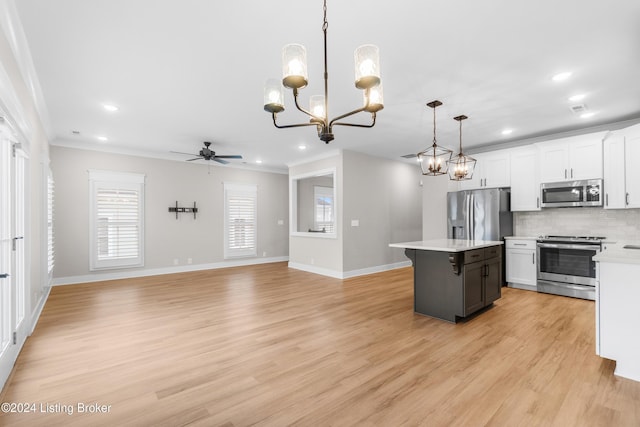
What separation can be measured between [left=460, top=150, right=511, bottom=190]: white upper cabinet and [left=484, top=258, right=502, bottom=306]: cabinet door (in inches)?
80.3

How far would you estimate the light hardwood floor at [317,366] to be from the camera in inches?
75.0

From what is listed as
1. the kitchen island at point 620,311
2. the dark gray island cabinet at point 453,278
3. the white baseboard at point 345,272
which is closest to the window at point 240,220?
the white baseboard at point 345,272

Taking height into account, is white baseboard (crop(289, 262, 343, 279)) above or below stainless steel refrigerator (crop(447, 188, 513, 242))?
below

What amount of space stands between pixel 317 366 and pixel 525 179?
4918 mm

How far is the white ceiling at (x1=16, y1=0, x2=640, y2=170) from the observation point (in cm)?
216

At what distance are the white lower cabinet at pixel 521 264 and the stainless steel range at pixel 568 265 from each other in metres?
0.10

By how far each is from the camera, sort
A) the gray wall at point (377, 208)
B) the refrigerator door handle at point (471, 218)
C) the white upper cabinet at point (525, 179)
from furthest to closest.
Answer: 1. the gray wall at point (377, 208)
2. the refrigerator door handle at point (471, 218)
3. the white upper cabinet at point (525, 179)

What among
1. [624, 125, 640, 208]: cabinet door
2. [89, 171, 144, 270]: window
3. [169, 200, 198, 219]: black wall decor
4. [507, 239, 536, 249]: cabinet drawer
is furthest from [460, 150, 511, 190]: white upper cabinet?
[89, 171, 144, 270]: window

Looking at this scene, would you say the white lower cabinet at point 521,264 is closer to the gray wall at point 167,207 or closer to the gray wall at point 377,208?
the gray wall at point 377,208

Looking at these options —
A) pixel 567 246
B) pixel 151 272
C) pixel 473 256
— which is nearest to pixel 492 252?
pixel 473 256

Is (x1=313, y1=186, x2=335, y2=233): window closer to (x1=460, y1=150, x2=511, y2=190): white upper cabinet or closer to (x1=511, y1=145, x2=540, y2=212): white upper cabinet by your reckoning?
(x1=460, y1=150, x2=511, y2=190): white upper cabinet

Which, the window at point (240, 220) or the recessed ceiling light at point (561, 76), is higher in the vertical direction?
the recessed ceiling light at point (561, 76)

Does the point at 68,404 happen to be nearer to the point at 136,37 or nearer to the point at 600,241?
the point at 136,37

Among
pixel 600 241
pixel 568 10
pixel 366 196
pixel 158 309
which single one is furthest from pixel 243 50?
pixel 600 241
